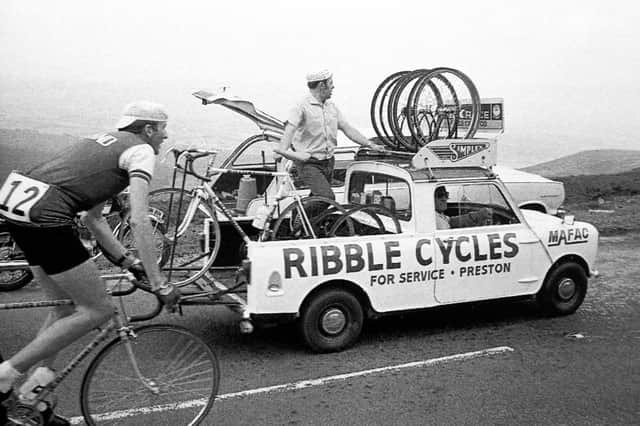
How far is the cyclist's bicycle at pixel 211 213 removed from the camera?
5871 mm

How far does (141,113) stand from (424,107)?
408 centimetres

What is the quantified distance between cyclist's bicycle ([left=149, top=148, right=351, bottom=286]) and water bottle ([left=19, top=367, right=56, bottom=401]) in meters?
1.84

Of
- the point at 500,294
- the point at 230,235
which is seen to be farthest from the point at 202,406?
the point at 500,294

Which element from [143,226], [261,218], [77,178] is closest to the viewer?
[143,226]

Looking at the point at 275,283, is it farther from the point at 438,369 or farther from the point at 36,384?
the point at 36,384

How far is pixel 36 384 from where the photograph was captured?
3.83m

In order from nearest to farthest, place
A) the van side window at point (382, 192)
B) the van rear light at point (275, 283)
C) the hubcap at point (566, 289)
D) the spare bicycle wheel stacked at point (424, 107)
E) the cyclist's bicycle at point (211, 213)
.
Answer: the van rear light at point (275, 283) < the cyclist's bicycle at point (211, 213) < the van side window at point (382, 192) < the hubcap at point (566, 289) < the spare bicycle wheel stacked at point (424, 107)

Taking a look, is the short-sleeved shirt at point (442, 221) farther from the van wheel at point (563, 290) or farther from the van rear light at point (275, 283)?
the van rear light at point (275, 283)

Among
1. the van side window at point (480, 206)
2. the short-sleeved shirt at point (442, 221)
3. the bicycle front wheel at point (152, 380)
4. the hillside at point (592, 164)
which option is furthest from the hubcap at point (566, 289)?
the hillside at point (592, 164)

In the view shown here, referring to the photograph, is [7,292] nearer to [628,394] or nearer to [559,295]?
[559,295]

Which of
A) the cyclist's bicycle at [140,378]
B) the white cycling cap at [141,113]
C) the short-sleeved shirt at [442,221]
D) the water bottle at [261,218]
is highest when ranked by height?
the white cycling cap at [141,113]

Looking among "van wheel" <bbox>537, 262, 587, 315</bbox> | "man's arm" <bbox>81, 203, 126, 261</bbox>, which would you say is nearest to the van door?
"van wheel" <bbox>537, 262, 587, 315</bbox>

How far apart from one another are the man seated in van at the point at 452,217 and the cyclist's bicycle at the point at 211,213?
84 centimetres

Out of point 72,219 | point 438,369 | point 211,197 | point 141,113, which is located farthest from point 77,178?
point 438,369
